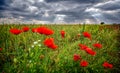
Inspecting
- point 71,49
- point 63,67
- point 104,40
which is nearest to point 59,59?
point 63,67

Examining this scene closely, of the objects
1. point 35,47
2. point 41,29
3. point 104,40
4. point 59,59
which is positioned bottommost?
point 104,40

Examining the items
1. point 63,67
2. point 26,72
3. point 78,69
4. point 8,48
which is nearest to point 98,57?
point 78,69

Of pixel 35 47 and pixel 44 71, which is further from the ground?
pixel 35 47

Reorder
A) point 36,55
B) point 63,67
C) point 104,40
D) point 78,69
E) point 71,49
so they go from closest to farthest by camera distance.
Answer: point 36,55, point 63,67, point 78,69, point 71,49, point 104,40

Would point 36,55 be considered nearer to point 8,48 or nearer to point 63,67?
point 63,67

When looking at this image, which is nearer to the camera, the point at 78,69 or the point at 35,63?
the point at 35,63

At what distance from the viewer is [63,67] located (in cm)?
354

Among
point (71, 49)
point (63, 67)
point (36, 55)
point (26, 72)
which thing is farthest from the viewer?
point (71, 49)

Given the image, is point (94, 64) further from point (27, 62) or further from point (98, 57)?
point (27, 62)

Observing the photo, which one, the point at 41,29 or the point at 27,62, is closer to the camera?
the point at 27,62

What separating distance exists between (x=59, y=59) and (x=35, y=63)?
0.64 m

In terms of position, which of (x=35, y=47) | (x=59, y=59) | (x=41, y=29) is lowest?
(x=59, y=59)

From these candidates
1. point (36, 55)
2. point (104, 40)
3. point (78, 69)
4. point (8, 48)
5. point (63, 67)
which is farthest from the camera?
point (104, 40)

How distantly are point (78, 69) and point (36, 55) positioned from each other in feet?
3.27
